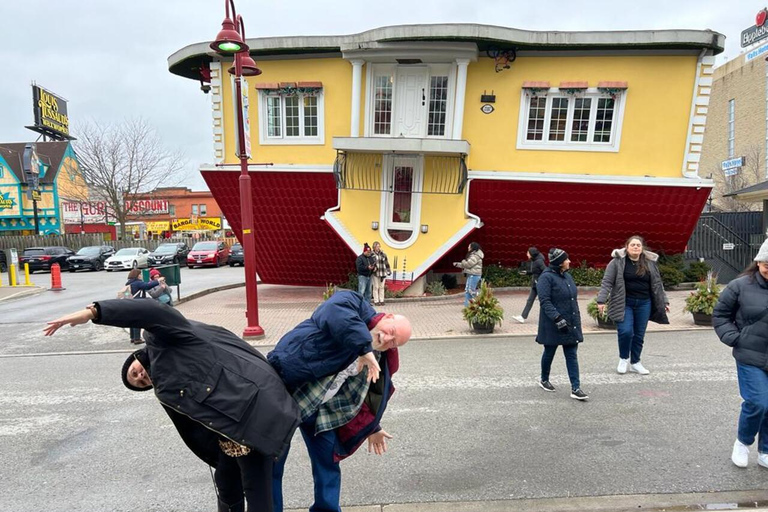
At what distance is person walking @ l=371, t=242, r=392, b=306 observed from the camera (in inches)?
488

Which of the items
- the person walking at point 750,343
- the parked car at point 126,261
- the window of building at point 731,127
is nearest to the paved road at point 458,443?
the person walking at point 750,343

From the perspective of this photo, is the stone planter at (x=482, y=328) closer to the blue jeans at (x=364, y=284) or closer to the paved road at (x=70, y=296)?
the blue jeans at (x=364, y=284)

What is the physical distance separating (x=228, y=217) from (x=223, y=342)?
1265 centimetres

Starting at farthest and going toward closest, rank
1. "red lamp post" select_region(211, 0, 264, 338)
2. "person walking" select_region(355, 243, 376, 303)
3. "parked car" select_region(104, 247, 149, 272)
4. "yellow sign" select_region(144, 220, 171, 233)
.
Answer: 1. "yellow sign" select_region(144, 220, 171, 233)
2. "parked car" select_region(104, 247, 149, 272)
3. "person walking" select_region(355, 243, 376, 303)
4. "red lamp post" select_region(211, 0, 264, 338)

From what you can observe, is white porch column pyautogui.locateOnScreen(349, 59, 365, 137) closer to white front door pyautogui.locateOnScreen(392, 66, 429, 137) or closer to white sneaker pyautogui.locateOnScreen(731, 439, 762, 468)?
white front door pyautogui.locateOnScreen(392, 66, 429, 137)

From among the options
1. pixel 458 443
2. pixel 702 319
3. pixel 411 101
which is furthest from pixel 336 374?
pixel 411 101

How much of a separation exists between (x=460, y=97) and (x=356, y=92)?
2.81 metres

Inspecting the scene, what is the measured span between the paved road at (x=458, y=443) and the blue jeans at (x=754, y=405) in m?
0.26

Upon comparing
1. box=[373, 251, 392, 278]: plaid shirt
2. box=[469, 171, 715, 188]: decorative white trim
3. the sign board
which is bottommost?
Answer: box=[373, 251, 392, 278]: plaid shirt

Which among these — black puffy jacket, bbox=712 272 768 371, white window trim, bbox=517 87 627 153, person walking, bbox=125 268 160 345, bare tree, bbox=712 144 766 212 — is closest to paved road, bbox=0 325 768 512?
black puffy jacket, bbox=712 272 768 371

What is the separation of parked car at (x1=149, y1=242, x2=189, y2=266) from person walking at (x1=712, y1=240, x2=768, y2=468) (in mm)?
28571

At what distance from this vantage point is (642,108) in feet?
41.2

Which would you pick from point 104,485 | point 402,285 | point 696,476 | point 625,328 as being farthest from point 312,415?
point 402,285

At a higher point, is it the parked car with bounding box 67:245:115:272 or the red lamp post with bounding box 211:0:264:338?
the red lamp post with bounding box 211:0:264:338
